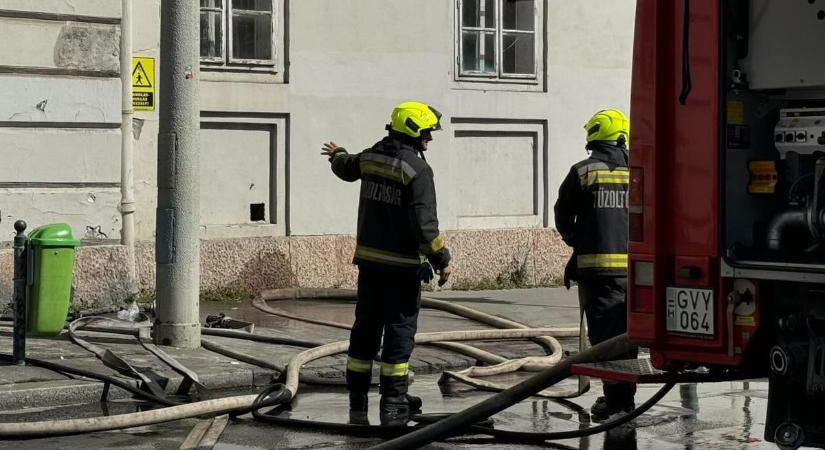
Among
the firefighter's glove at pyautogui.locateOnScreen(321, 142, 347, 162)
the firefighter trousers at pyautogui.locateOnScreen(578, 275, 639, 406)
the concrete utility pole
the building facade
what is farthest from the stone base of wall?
the firefighter trousers at pyautogui.locateOnScreen(578, 275, 639, 406)

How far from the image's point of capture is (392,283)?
28.3ft

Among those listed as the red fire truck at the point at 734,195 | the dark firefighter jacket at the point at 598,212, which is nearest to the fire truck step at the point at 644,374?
the red fire truck at the point at 734,195

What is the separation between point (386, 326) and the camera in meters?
8.63

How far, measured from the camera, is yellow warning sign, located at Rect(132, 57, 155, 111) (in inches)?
526

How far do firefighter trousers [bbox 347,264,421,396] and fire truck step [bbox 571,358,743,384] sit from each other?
2.02 meters

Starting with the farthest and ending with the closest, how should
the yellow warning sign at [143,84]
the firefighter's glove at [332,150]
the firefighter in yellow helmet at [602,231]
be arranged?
the yellow warning sign at [143,84]
the firefighter's glove at [332,150]
the firefighter in yellow helmet at [602,231]

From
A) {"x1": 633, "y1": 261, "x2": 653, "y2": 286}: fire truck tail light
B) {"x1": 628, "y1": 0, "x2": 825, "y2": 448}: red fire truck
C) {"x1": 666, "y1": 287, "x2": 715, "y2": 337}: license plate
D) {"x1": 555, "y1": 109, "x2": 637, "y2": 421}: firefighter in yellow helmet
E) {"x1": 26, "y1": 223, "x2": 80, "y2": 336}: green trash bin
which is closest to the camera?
{"x1": 628, "y1": 0, "x2": 825, "y2": 448}: red fire truck

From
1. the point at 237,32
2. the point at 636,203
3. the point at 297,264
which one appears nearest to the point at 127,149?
the point at 237,32

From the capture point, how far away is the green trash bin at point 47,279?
9711 millimetres

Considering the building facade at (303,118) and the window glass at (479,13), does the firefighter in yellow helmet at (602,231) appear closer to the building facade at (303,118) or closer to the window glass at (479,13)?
the building facade at (303,118)

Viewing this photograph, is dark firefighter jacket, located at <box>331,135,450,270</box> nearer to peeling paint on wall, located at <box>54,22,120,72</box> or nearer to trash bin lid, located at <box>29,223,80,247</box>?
trash bin lid, located at <box>29,223,80,247</box>

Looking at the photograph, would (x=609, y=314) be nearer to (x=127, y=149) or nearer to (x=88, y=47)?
(x=127, y=149)

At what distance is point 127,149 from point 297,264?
89.9 inches

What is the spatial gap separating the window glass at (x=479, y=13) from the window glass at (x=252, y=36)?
98.1 inches
